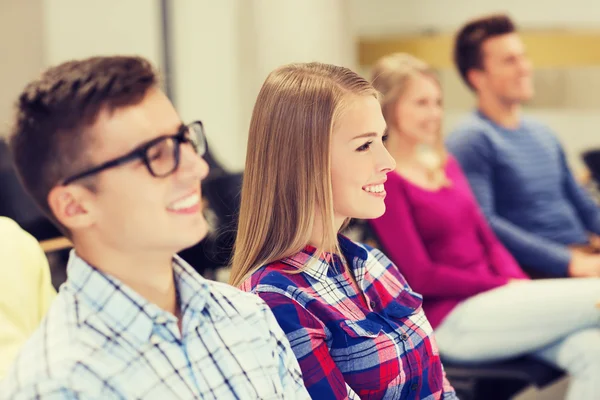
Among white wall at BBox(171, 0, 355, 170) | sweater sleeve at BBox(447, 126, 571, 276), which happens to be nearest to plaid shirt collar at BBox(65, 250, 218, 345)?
sweater sleeve at BBox(447, 126, 571, 276)

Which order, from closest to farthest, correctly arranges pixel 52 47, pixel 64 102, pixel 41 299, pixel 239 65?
pixel 64 102, pixel 41 299, pixel 52 47, pixel 239 65

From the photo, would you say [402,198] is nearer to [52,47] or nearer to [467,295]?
[467,295]

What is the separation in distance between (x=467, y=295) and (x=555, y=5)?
293 cm

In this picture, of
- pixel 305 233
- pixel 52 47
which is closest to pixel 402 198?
pixel 305 233

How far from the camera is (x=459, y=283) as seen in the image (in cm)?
239

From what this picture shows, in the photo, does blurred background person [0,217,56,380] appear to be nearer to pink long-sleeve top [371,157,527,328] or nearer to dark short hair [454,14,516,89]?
pink long-sleeve top [371,157,527,328]

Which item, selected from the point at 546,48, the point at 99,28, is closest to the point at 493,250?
the point at 546,48

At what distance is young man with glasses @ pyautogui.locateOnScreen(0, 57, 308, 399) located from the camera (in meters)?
1.05

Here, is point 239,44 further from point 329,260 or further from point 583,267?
point 329,260

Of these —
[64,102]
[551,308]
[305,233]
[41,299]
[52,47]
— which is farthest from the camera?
[52,47]

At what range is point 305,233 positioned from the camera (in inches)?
57.4

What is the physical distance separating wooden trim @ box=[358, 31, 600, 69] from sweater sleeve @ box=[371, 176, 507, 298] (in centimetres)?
267

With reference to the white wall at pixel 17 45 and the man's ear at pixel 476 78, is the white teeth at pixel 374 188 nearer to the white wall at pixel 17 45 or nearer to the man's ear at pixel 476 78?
the man's ear at pixel 476 78

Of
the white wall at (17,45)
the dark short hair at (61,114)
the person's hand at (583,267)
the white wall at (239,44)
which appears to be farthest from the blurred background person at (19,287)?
the white wall at (239,44)
